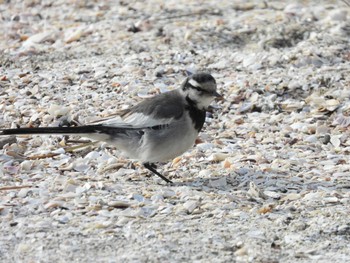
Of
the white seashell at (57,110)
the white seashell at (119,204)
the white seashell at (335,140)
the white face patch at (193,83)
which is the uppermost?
the white face patch at (193,83)

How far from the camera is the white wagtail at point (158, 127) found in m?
6.74

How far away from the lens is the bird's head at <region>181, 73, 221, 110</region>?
272 inches

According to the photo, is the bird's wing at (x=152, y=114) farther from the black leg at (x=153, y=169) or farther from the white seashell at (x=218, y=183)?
the white seashell at (x=218, y=183)

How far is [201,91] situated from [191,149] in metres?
0.65

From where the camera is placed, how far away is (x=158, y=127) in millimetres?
6809

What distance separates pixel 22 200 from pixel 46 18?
193 inches

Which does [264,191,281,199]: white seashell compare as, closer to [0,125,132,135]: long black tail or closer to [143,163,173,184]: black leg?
[143,163,173,184]: black leg

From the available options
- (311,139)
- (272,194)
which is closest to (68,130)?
(272,194)

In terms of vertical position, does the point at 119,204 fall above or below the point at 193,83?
below

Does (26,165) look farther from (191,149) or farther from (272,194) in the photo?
(272,194)

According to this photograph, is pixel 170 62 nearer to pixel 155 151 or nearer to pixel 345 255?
pixel 155 151

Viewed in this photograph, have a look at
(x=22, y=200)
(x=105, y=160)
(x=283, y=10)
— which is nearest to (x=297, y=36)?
(x=283, y=10)

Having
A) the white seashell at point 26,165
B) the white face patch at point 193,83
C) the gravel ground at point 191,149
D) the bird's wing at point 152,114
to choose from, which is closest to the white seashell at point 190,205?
the gravel ground at point 191,149

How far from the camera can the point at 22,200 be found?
20.3ft
